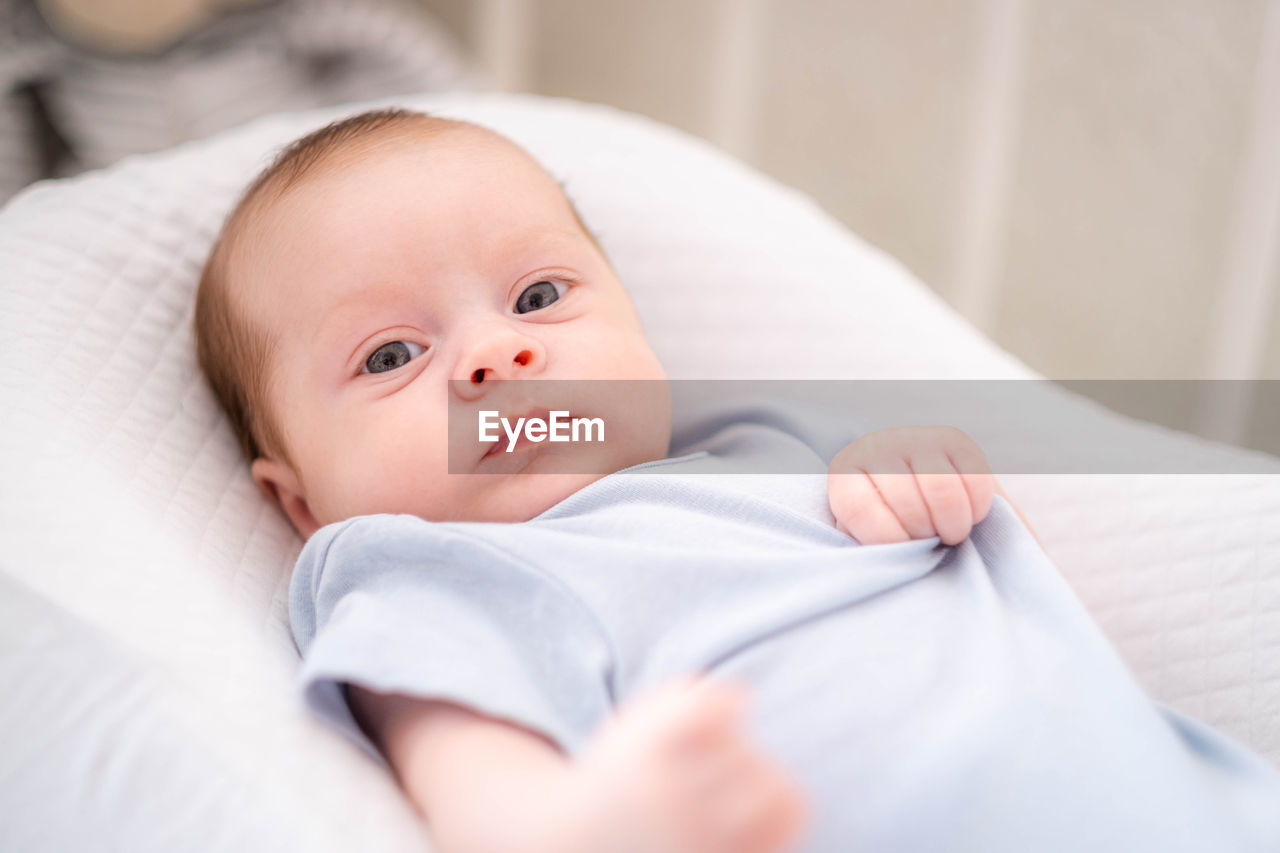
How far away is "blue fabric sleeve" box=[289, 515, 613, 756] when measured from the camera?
475 mm

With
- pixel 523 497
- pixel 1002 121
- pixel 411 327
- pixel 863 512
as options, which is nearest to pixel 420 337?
pixel 411 327

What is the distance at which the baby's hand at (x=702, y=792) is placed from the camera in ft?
1.16

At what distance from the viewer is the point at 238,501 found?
713mm

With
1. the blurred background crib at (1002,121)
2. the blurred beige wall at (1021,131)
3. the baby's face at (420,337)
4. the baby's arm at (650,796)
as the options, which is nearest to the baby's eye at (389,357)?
the baby's face at (420,337)

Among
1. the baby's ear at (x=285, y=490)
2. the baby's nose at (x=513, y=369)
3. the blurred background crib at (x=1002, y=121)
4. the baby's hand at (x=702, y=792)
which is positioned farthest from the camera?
the blurred background crib at (x=1002, y=121)

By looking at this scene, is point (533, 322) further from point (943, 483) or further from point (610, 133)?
point (610, 133)

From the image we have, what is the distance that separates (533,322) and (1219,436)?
1402 millimetres

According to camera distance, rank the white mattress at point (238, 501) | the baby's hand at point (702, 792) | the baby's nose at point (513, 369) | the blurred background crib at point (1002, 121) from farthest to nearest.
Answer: the blurred background crib at point (1002, 121) → the baby's nose at point (513, 369) → the white mattress at point (238, 501) → the baby's hand at point (702, 792)

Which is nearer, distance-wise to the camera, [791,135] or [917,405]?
[917,405]

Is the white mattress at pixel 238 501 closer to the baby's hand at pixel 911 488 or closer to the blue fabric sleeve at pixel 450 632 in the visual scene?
the blue fabric sleeve at pixel 450 632

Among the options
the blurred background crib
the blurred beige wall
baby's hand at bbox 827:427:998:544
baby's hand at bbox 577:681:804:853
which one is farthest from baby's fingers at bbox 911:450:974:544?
the blurred beige wall

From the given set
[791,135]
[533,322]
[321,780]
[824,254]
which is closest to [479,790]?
[321,780]

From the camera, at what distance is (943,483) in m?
0.63

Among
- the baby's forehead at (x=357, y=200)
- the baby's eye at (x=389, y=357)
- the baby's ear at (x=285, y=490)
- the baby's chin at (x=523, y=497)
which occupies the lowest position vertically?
Answer: the baby's ear at (x=285, y=490)
